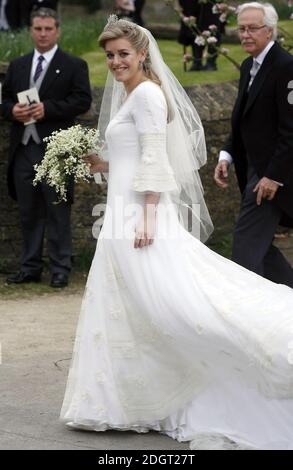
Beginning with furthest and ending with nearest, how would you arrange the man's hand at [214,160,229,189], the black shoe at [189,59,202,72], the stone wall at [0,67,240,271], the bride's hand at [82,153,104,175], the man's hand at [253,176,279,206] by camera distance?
the black shoe at [189,59,202,72] < the stone wall at [0,67,240,271] < the man's hand at [214,160,229,189] < the man's hand at [253,176,279,206] < the bride's hand at [82,153,104,175]

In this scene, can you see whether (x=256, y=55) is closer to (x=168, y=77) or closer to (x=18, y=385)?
(x=168, y=77)

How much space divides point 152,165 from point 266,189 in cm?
130

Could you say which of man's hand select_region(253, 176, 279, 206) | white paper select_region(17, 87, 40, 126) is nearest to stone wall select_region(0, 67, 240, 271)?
white paper select_region(17, 87, 40, 126)


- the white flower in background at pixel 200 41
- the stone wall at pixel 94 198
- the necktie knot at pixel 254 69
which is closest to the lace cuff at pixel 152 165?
the necktie knot at pixel 254 69

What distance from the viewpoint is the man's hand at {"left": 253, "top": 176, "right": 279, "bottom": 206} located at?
272 inches

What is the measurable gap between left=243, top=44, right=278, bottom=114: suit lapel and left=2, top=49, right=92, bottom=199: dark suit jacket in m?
2.51

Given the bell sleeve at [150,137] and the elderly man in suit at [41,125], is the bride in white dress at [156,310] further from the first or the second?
the elderly man in suit at [41,125]

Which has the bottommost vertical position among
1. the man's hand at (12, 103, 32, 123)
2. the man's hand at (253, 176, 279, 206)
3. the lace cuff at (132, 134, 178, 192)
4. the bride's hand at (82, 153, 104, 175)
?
the man's hand at (12, 103, 32, 123)

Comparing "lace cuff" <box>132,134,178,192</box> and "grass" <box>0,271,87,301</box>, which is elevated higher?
"lace cuff" <box>132,134,178,192</box>

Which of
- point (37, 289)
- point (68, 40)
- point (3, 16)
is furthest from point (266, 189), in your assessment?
point (3, 16)

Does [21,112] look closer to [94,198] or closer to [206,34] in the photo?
[94,198]

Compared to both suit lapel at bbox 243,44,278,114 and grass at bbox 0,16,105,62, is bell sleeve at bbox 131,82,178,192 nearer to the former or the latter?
suit lapel at bbox 243,44,278,114

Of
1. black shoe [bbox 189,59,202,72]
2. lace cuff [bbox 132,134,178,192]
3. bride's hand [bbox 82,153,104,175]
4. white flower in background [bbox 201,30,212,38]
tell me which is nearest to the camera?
lace cuff [bbox 132,134,178,192]
